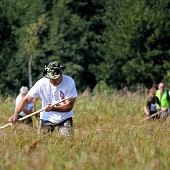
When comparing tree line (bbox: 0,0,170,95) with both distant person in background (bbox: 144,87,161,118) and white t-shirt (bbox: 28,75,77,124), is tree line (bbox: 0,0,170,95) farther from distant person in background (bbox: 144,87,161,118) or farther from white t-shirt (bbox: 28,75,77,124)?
white t-shirt (bbox: 28,75,77,124)

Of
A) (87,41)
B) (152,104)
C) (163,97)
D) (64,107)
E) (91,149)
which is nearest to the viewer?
(91,149)

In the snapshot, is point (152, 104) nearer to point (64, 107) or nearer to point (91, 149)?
point (64, 107)

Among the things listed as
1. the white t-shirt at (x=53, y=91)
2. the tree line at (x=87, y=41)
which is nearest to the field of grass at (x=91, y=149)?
the white t-shirt at (x=53, y=91)

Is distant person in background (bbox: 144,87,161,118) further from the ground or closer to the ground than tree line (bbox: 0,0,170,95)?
closer to the ground

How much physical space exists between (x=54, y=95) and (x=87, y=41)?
40.1m

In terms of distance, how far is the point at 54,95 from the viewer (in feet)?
34.0

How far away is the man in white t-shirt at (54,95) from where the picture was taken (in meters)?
10.2

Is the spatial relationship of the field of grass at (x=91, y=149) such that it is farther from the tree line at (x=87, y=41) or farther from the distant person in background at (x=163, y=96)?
the tree line at (x=87, y=41)

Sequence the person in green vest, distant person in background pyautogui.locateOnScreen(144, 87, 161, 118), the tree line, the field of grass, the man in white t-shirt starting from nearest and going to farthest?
1. the field of grass
2. the man in white t-shirt
3. the person in green vest
4. distant person in background pyautogui.locateOnScreen(144, 87, 161, 118)
5. the tree line

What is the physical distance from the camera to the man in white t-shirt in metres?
10.2

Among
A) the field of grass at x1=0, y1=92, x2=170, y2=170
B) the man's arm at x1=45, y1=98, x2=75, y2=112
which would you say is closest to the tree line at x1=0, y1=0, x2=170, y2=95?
the field of grass at x1=0, y1=92, x2=170, y2=170

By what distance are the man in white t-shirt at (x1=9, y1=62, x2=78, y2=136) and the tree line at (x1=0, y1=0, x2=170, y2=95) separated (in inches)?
1321

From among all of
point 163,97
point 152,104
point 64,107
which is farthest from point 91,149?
point 152,104

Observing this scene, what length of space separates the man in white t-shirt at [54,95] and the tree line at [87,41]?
110 ft
